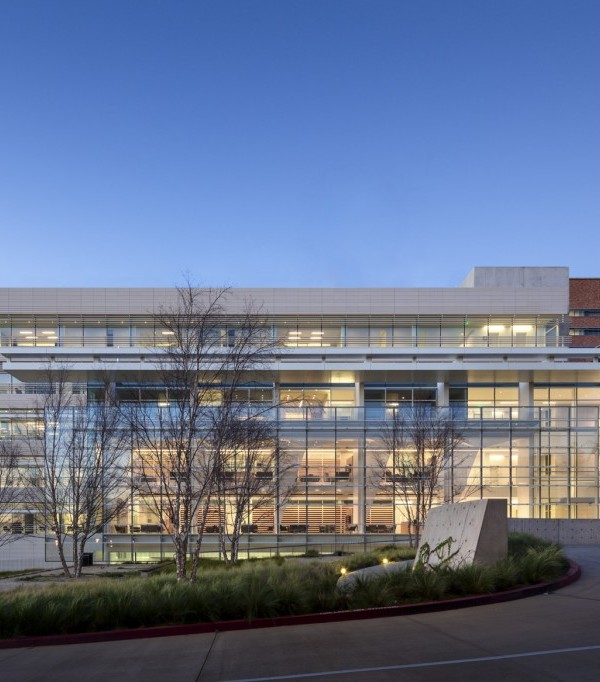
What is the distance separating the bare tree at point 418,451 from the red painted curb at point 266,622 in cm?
1911

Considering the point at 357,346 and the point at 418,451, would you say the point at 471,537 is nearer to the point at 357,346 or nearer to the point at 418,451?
the point at 418,451

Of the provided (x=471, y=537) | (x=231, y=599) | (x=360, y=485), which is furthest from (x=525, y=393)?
(x=231, y=599)

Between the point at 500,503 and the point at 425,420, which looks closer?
the point at 500,503

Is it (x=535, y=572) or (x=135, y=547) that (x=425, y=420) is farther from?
(x=535, y=572)

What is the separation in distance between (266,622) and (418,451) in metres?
23.4

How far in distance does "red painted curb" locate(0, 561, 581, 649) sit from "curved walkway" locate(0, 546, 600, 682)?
25 cm

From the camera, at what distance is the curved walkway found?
866 centimetres

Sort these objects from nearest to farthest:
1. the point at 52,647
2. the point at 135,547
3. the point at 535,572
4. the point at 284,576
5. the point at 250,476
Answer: the point at 52,647 < the point at 535,572 < the point at 284,576 < the point at 250,476 < the point at 135,547

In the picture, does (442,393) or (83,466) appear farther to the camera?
(442,393)

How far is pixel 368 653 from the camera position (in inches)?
384

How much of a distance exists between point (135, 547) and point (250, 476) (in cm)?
1319

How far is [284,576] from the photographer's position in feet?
54.0

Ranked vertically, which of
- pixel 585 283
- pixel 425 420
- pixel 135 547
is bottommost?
pixel 135 547

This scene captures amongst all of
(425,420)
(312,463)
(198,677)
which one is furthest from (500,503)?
(312,463)
